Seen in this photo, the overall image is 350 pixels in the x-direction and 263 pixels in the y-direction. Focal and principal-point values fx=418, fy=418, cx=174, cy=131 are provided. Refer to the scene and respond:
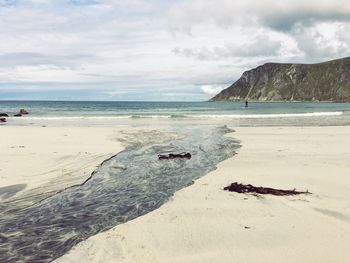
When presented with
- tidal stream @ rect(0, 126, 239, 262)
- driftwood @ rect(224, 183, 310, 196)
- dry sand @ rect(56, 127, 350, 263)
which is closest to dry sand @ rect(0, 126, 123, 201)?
tidal stream @ rect(0, 126, 239, 262)

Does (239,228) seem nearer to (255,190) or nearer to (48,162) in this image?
(255,190)

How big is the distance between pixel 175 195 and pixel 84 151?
8.55 metres

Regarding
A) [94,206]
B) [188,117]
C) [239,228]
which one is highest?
[239,228]

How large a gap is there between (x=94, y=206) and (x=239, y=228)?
3479mm

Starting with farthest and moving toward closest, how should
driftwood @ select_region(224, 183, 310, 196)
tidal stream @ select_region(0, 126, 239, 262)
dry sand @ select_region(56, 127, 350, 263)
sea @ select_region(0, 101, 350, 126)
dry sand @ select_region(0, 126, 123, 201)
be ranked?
sea @ select_region(0, 101, 350, 126) < dry sand @ select_region(0, 126, 123, 201) < driftwood @ select_region(224, 183, 310, 196) < tidal stream @ select_region(0, 126, 239, 262) < dry sand @ select_region(56, 127, 350, 263)

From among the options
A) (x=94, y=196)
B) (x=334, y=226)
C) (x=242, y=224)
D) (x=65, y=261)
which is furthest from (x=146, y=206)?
(x=334, y=226)

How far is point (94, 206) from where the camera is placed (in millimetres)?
9125

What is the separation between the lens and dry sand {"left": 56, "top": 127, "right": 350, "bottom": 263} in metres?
5.98

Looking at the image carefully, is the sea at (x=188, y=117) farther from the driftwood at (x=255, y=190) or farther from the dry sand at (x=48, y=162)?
the driftwood at (x=255, y=190)

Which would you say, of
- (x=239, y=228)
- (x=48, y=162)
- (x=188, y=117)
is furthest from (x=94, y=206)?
(x=188, y=117)

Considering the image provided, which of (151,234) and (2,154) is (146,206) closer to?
(151,234)

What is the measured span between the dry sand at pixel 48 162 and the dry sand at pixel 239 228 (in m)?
3.86

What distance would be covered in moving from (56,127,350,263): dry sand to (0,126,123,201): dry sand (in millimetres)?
3865

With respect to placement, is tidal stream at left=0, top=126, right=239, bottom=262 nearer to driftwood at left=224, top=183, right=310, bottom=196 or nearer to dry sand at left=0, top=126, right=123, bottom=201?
dry sand at left=0, top=126, right=123, bottom=201
